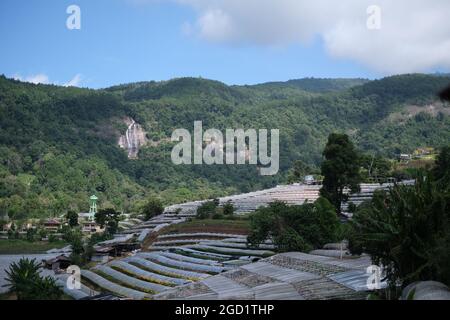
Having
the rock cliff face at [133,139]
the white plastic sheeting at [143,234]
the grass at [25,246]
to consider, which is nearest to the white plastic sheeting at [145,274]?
the white plastic sheeting at [143,234]

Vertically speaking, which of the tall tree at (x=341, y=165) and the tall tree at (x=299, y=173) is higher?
the tall tree at (x=341, y=165)

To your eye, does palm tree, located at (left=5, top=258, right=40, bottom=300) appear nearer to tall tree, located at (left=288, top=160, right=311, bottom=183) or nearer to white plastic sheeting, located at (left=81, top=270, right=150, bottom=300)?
white plastic sheeting, located at (left=81, top=270, right=150, bottom=300)

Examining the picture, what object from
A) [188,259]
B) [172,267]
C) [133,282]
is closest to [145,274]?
[133,282]

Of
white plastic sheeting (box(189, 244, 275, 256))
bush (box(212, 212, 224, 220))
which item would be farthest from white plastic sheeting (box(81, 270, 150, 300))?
bush (box(212, 212, 224, 220))

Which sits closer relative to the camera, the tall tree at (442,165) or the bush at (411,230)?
the bush at (411,230)

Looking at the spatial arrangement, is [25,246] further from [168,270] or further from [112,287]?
[112,287]

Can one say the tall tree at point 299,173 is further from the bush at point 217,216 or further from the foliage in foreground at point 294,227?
the foliage in foreground at point 294,227
